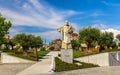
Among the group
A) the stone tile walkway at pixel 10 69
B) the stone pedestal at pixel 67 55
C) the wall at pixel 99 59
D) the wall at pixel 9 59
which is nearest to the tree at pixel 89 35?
the wall at pixel 9 59

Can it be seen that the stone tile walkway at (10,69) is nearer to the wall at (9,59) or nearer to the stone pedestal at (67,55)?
the stone pedestal at (67,55)

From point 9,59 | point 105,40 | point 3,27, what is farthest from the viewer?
point 105,40

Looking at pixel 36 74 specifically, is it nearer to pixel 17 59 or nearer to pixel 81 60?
pixel 81 60

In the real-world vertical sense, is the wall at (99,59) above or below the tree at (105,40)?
below

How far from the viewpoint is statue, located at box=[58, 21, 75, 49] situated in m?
27.6

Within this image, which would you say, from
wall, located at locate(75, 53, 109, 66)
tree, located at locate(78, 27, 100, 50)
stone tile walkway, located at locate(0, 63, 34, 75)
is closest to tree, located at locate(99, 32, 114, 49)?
tree, located at locate(78, 27, 100, 50)

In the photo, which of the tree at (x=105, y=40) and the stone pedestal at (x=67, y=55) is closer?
the stone pedestal at (x=67, y=55)

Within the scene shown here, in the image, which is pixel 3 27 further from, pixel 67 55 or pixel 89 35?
pixel 89 35

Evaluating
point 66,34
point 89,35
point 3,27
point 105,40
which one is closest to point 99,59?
point 66,34

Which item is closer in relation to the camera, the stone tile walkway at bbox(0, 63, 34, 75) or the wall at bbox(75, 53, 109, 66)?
the stone tile walkway at bbox(0, 63, 34, 75)

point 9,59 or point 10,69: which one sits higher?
point 9,59

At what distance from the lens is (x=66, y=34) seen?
91.9 ft

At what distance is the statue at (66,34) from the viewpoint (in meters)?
27.6

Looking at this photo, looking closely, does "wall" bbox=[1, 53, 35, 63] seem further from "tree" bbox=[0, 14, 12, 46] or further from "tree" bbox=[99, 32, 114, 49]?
"tree" bbox=[99, 32, 114, 49]
